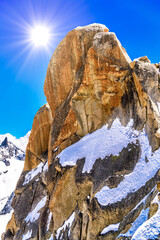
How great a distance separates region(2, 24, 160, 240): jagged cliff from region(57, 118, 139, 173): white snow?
8cm

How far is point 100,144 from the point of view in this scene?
14.8m

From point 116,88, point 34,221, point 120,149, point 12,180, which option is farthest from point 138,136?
point 12,180

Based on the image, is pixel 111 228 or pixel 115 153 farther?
pixel 115 153

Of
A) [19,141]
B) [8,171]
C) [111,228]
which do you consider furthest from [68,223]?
[19,141]

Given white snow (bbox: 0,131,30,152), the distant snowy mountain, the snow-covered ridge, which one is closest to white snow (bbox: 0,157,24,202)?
the distant snowy mountain

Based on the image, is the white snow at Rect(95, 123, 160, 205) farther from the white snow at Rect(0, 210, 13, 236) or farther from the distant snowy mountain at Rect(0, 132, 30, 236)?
the distant snowy mountain at Rect(0, 132, 30, 236)

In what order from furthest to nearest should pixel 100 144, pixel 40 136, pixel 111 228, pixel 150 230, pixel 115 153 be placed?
pixel 40 136 → pixel 100 144 → pixel 115 153 → pixel 111 228 → pixel 150 230

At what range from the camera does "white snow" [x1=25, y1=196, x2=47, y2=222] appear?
21.4 meters

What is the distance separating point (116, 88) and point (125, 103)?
165 cm

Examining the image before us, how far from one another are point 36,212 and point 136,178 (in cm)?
1484

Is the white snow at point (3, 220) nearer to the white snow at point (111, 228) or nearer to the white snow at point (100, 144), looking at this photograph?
the white snow at point (100, 144)

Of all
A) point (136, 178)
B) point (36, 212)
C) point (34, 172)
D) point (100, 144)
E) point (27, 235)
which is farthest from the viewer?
point (34, 172)

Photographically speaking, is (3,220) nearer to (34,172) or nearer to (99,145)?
(34,172)

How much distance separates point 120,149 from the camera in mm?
13227
